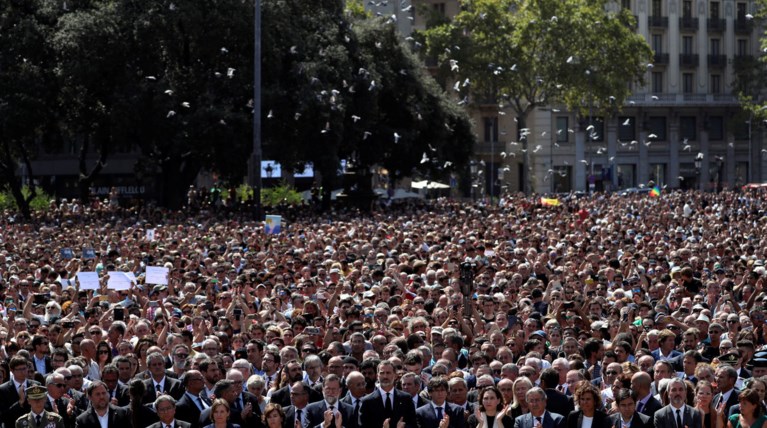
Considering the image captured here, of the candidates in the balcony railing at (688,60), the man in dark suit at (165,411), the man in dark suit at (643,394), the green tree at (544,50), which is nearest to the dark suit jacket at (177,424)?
the man in dark suit at (165,411)

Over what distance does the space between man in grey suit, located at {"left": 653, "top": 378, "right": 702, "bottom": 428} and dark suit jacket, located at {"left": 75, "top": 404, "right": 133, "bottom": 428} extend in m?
3.94

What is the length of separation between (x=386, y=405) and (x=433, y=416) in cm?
37

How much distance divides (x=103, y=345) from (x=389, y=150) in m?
40.2

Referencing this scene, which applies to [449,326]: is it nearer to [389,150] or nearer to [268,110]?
[268,110]

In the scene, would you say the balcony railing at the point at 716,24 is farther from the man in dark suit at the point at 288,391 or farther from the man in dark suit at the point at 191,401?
the man in dark suit at the point at 191,401

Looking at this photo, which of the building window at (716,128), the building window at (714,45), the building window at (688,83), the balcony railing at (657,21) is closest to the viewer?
the balcony railing at (657,21)

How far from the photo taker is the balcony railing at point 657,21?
86.6 meters

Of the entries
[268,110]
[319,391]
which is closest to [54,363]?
[319,391]

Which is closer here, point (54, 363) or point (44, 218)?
point (54, 363)

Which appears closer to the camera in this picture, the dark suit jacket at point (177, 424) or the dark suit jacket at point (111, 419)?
the dark suit jacket at point (177, 424)

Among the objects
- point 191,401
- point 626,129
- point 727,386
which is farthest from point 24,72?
point 626,129

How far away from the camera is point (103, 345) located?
1405cm

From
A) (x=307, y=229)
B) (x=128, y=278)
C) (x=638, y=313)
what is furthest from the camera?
(x=307, y=229)

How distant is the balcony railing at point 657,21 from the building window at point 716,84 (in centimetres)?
504
